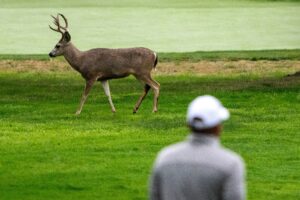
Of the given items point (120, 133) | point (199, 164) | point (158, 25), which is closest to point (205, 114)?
point (199, 164)

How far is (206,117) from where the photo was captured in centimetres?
616

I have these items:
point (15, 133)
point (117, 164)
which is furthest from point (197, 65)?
point (117, 164)

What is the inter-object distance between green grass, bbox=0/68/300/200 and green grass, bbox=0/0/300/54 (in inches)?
251

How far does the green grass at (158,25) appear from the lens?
33.0 meters

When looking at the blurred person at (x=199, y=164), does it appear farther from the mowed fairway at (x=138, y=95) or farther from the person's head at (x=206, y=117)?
the mowed fairway at (x=138, y=95)

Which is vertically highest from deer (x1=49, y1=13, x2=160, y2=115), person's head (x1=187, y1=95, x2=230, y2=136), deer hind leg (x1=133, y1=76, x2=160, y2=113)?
person's head (x1=187, y1=95, x2=230, y2=136)

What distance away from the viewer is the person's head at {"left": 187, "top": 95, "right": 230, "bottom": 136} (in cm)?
616

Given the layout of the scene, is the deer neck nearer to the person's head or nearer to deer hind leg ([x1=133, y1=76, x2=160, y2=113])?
deer hind leg ([x1=133, y1=76, x2=160, y2=113])

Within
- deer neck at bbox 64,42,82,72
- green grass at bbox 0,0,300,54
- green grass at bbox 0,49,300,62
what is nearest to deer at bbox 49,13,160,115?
deer neck at bbox 64,42,82,72

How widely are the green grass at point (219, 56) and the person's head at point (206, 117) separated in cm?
2323

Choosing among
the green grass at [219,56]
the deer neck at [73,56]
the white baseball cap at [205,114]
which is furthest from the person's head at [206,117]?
the green grass at [219,56]

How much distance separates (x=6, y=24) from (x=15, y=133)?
20.5 m

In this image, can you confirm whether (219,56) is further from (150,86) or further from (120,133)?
(120,133)

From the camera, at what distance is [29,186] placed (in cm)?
1236
